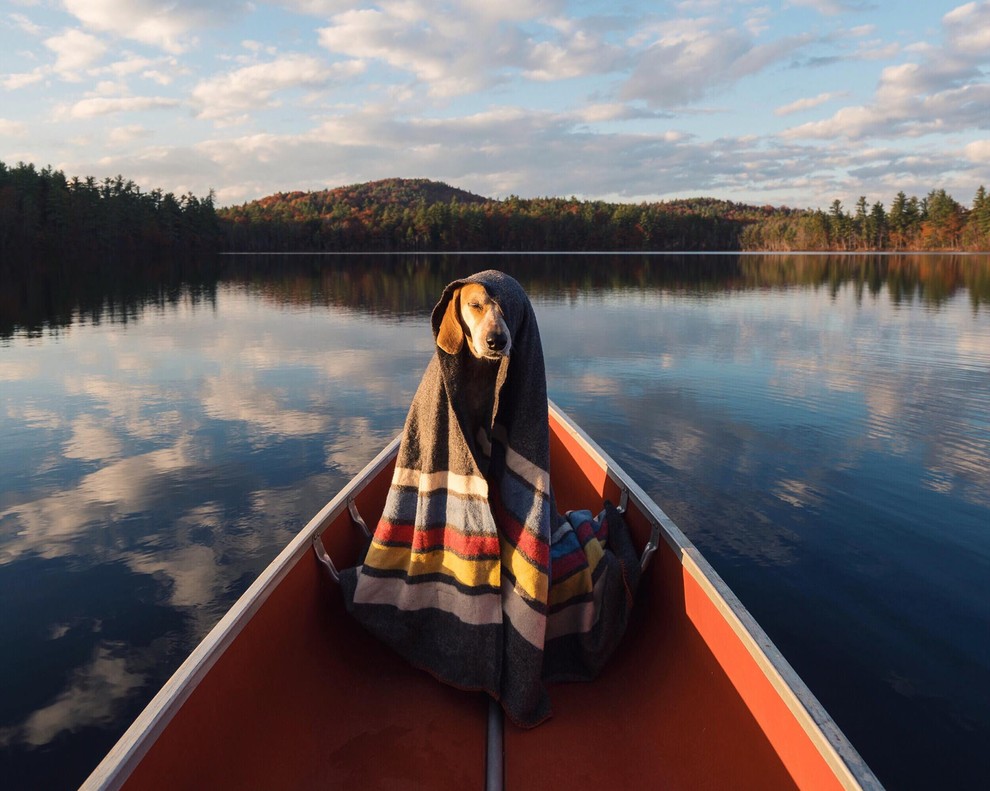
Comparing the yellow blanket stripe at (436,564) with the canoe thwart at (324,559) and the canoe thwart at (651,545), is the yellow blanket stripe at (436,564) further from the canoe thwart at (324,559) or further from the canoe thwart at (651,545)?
the canoe thwart at (651,545)

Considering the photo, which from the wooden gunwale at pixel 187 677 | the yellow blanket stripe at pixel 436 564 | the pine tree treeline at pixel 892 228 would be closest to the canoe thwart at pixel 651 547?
the yellow blanket stripe at pixel 436 564

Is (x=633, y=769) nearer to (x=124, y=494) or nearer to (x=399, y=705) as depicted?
(x=399, y=705)

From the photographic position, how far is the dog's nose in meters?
2.60

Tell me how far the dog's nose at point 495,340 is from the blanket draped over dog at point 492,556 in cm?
18

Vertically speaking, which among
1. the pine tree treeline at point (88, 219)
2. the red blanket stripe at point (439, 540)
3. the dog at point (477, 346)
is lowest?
the red blanket stripe at point (439, 540)

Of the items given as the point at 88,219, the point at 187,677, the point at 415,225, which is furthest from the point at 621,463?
the point at 415,225

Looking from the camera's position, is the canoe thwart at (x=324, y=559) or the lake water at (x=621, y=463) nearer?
the canoe thwart at (x=324, y=559)

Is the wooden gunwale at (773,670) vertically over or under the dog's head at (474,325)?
under

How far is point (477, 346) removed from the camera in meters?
2.66

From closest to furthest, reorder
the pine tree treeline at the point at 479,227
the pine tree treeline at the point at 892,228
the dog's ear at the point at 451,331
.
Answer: the dog's ear at the point at 451,331, the pine tree treeline at the point at 892,228, the pine tree treeline at the point at 479,227

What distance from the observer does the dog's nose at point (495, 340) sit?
2604 mm

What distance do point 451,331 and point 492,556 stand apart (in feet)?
3.12

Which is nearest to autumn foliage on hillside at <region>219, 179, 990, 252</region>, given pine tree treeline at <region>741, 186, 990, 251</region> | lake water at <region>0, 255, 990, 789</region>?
pine tree treeline at <region>741, 186, 990, 251</region>

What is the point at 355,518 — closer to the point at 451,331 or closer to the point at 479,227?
the point at 451,331
